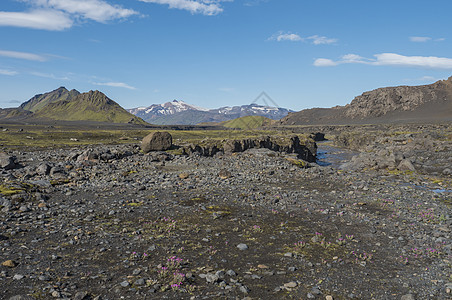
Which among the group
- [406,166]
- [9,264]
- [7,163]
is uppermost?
[7,163]

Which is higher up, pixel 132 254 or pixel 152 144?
pixel 152 144

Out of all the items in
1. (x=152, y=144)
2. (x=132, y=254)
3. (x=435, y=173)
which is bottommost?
(x=435, y=173)

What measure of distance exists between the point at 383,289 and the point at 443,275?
126 inches

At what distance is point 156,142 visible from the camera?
47562mm

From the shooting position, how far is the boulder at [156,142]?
1850 inches

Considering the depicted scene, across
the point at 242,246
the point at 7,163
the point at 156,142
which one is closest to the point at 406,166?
the point at 156,142

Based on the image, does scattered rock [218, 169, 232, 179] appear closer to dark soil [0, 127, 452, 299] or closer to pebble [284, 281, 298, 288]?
dark soil [0, 127, 452, 299]

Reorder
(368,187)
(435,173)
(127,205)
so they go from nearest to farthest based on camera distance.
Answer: (127,205), (368,187), (435,173)

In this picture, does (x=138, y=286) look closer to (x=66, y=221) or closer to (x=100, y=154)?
(x=66, y=221)

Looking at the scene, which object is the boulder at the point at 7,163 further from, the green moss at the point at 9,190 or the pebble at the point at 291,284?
the pebble at the point at 291,284

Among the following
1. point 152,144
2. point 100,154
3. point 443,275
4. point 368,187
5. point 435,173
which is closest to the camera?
point 443,275

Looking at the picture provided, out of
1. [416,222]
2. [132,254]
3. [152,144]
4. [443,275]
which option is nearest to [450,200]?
[416,222]

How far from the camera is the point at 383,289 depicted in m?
10.2

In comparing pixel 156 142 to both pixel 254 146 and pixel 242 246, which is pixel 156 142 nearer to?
pixel 254 146
